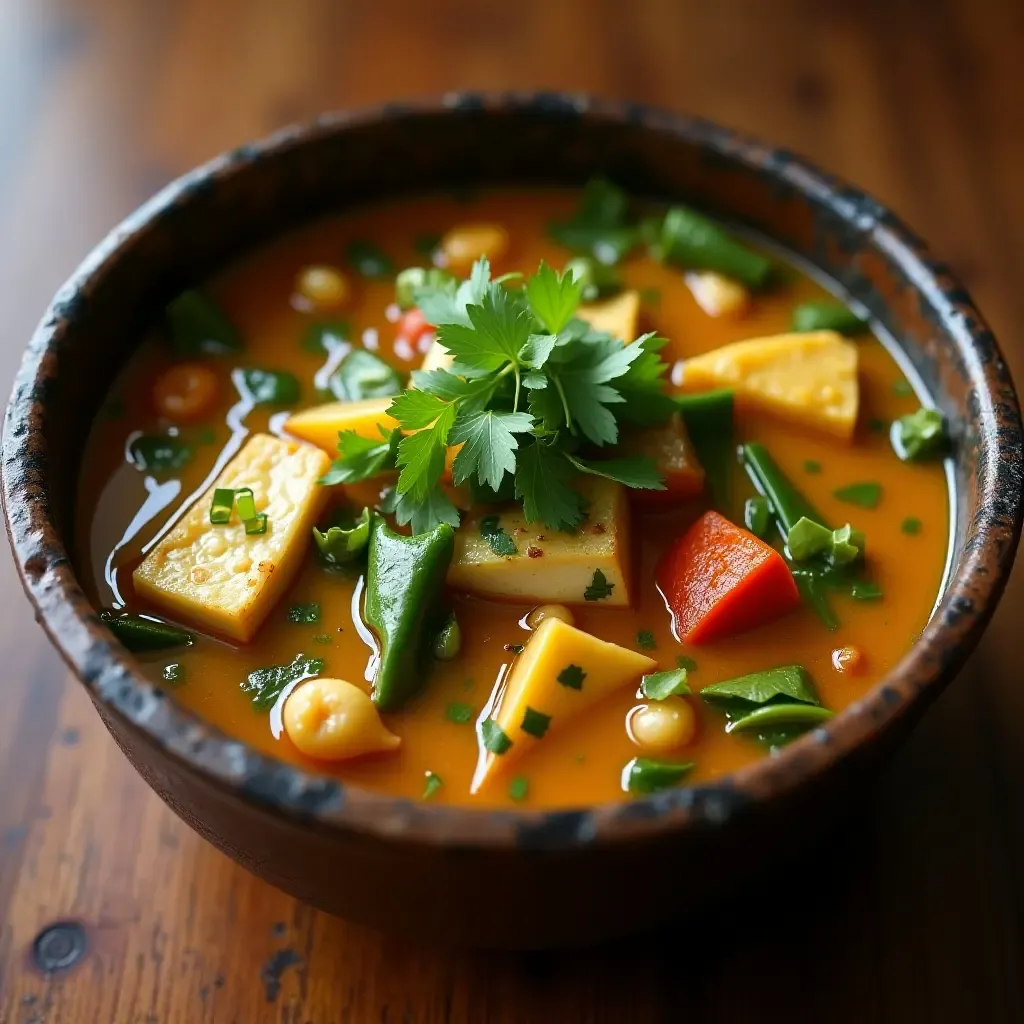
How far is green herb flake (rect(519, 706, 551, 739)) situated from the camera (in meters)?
1.75

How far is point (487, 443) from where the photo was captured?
1872 mm

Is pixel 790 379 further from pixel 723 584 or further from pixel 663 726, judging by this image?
pixel 663 726

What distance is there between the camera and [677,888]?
1.60 meters

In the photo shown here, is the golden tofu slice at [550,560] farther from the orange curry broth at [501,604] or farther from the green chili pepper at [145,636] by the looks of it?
the green chili pepper at [145,636]

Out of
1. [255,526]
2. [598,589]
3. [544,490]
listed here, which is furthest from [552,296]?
[255,526]

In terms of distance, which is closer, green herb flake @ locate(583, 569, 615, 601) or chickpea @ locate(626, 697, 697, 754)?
chickpea @ locate(626, 697, 697, 754)

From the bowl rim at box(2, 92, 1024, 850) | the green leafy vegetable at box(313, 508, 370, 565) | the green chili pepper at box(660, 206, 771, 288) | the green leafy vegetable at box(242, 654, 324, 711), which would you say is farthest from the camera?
the green chili pepper at box(660, 206, 771, 288)

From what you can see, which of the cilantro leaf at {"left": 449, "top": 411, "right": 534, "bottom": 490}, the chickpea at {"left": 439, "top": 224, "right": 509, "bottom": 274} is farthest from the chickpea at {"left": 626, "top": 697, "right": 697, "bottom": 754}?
the chickpea at {"left": 439, "top": 224, "right": 509, "bottom": 274}

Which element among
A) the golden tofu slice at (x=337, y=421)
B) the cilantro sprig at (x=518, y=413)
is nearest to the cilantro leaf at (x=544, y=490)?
the cilantro sprig at (x=518, y=413)

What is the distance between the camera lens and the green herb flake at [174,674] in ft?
6.07

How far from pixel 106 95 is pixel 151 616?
1.62m

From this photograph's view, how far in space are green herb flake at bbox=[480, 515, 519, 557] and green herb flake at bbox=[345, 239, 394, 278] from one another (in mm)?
673

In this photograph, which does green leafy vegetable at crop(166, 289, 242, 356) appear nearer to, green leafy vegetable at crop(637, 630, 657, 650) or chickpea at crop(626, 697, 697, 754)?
green leafy vegetable at crop(637, 630, 657, 650)

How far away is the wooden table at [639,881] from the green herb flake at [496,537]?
532mm
